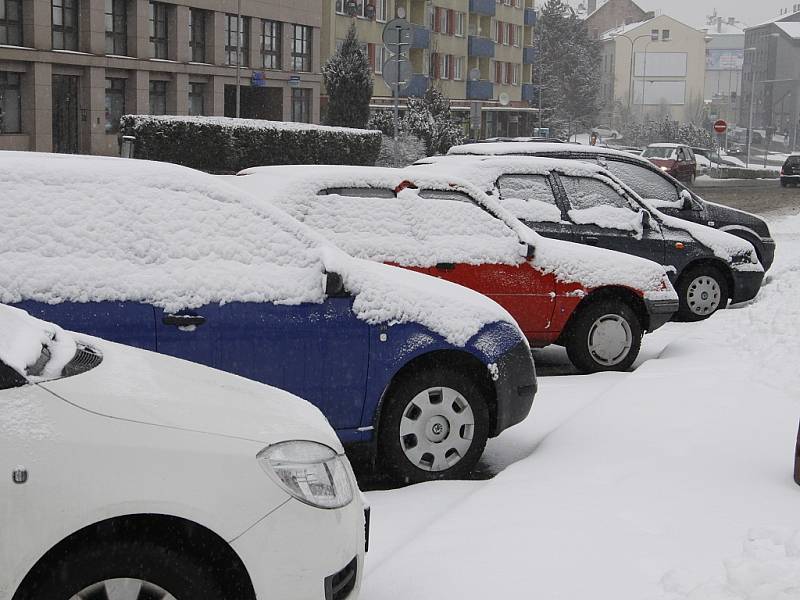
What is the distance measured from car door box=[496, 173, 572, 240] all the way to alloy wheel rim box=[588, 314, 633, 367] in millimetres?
1942

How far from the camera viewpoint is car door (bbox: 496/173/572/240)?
11.3 meters

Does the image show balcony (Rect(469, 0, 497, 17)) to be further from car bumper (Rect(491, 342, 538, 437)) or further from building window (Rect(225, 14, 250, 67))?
car bumper (Rect(491, 342, 538, 437))

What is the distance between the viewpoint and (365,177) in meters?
8.55

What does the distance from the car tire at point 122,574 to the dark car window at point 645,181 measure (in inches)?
450

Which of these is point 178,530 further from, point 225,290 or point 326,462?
point 225,290

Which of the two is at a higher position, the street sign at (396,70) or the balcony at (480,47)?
the balcony at (480,47)

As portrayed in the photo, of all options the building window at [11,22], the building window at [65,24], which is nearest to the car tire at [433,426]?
the building window at [11,22]

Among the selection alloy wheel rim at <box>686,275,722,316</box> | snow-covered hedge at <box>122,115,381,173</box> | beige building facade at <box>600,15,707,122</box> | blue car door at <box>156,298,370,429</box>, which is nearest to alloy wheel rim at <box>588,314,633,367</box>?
alloy wheel rim at <box>686,275,722,316</box>

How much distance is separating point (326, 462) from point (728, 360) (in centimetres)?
651

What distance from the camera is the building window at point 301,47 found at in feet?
182

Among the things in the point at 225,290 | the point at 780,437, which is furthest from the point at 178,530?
the point at 780,437

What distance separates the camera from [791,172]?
48906mm

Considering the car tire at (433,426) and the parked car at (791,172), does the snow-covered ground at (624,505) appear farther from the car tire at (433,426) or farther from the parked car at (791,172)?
the parked car at (791,172)

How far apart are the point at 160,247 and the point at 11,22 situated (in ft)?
116
